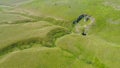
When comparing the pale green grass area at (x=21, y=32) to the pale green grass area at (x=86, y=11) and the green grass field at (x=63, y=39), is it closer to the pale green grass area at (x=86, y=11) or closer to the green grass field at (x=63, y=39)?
the green grass field at (x=63, y=39)

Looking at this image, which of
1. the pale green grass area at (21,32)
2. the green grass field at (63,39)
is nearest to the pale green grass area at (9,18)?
the green grass field at (63,39)

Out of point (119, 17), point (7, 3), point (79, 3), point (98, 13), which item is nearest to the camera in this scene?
point (119, 17)

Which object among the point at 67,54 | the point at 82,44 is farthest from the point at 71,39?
the point at 67,54

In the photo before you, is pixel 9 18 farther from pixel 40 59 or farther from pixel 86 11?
pixel 40 59

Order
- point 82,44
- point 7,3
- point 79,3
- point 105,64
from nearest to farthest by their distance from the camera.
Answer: point 105,64, point 82,44, point 79,3, point 7,3

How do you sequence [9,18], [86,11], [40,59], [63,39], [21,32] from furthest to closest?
[9,18]
[86,11]
[21,32]
[63,39]
[40,59]

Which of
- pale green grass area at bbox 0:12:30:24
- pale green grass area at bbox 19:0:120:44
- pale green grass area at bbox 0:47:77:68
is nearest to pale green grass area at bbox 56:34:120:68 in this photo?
pale green grass area at bbox 0:47:77:68

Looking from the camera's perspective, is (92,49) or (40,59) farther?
(92,49)

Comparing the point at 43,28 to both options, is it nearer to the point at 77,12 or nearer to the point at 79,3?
the point at 77,12

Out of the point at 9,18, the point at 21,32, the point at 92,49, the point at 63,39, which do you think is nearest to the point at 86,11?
the point at 9,18
